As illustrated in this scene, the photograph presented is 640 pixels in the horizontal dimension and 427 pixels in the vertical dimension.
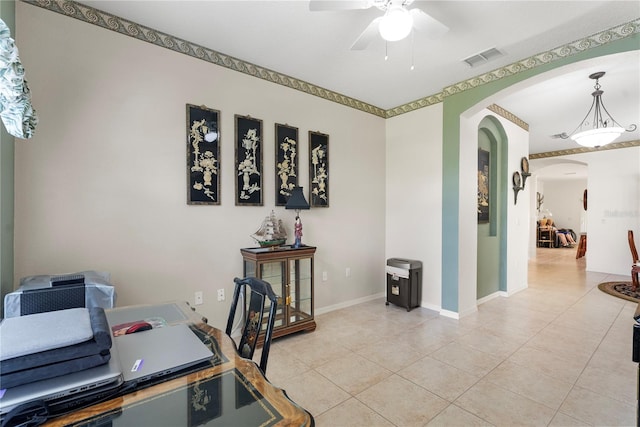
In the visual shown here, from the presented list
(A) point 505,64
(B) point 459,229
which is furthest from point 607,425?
(A) point 505,64

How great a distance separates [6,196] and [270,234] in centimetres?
192

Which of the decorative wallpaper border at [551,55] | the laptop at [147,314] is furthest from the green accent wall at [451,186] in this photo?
the laptop at [147,314]

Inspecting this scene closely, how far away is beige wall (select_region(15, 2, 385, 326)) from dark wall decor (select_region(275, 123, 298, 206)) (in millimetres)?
86

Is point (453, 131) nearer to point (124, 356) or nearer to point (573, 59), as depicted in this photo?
point (573, 59)

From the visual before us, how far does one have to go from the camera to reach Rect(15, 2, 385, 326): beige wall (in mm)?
2084

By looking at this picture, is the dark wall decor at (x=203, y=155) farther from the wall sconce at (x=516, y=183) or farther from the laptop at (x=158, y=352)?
the wall sconce at (x=516, y=183)

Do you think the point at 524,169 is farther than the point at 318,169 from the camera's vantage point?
Yes

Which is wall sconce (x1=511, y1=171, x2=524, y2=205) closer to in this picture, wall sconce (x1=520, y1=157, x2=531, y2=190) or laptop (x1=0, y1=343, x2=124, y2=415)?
wall sconce (x1=520, y1=157, x2=531, y2=190)

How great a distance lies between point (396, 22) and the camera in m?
1.75

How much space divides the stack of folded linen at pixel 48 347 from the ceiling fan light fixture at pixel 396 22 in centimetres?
202

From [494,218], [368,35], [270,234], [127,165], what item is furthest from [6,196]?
[494,218]

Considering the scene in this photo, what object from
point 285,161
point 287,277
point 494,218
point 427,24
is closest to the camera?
point 427,24

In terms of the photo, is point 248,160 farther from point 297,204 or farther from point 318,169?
point 318,169

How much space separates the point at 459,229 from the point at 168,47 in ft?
11.7
